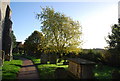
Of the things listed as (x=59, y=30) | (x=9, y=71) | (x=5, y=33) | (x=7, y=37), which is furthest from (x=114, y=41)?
(x=5, y=33)

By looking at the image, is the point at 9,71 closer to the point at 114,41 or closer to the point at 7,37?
the point at 114,41

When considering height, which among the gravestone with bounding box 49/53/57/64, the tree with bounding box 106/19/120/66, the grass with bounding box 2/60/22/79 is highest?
the tree with bounding box 106/19/120/66

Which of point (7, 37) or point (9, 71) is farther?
point (7, 37)

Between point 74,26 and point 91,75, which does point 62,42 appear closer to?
point 74,26

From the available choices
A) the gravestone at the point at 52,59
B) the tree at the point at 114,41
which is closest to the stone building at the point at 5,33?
the gravestone at the point at 52,59

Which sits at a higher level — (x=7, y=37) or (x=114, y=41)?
(x=7, y=37)

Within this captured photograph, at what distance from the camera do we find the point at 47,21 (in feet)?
76.2

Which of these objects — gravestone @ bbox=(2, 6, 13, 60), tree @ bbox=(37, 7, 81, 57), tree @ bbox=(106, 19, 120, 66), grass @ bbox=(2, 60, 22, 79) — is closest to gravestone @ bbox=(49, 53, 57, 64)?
tree @ bbox=(37, 7, 81, 57)

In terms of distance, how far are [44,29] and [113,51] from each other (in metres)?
11.4

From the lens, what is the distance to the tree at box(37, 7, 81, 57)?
23250 mm

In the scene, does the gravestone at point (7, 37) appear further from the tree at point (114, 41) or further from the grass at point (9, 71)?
the tree at point (114, 41)

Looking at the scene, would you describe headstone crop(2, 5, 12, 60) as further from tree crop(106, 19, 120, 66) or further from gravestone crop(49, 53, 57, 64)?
tree crop(106, 19, 120, 66)

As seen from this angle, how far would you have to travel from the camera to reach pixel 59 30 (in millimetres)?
23406

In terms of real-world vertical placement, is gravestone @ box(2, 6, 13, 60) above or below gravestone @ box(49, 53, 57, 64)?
above
